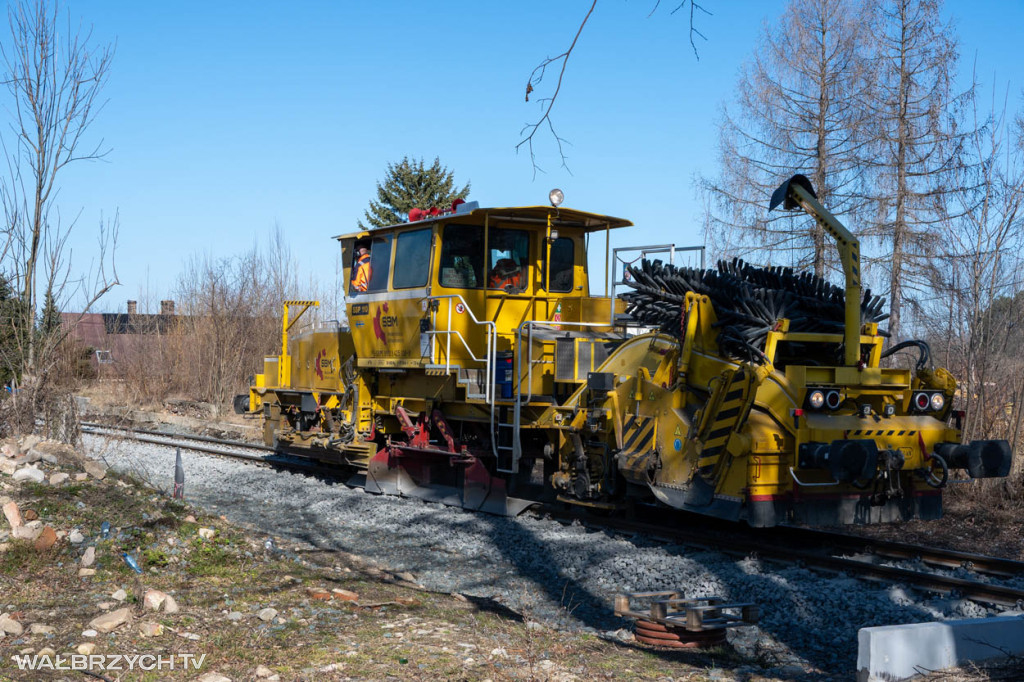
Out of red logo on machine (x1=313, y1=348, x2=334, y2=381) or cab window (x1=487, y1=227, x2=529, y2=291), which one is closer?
cab window (x1=487, y1=227, x2=529, y2=291)

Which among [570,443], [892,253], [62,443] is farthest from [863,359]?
[892,253]

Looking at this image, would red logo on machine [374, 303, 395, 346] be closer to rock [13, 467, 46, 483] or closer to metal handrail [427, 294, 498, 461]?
metal handrail [427, 294, 498, 461]

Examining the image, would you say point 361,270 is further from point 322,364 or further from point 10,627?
point 10,627

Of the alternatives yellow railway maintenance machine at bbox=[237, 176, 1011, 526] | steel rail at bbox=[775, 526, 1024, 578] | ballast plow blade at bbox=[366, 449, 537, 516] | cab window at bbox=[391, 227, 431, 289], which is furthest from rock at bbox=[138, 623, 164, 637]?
cab window at bbox=[391, 227, 431, 289]

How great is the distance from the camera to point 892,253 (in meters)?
17.7

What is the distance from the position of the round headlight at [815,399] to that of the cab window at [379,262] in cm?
628

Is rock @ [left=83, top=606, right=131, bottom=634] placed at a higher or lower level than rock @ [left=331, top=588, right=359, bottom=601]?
higher

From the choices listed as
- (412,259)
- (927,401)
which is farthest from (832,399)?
(412,259)

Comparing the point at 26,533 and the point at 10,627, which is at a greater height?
the point at 26,533

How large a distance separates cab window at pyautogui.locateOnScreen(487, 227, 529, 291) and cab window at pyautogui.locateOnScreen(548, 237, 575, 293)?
1.20 feet

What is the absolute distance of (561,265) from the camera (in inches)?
471

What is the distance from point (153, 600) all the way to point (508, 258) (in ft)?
22.5

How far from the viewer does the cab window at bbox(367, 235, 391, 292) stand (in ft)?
40.7

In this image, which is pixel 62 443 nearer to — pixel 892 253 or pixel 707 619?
pixel 707 619
